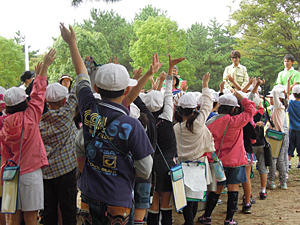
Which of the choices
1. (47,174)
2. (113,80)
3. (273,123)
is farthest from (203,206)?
(113,80)

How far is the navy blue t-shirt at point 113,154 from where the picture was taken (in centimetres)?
236

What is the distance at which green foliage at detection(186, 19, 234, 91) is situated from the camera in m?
45.1

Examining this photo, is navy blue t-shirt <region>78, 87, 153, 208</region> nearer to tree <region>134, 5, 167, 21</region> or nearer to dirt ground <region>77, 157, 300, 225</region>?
dirt ground <region>77, 157, 300, 225</region>

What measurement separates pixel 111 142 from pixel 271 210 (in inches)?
191

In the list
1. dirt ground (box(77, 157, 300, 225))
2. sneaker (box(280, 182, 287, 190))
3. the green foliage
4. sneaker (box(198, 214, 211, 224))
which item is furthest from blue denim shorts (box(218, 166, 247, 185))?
the green foliage

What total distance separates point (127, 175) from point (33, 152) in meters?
1.71

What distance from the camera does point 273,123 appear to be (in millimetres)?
7535

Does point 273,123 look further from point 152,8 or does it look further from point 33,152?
point 152,8

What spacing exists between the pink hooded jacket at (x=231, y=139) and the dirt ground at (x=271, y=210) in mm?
1168

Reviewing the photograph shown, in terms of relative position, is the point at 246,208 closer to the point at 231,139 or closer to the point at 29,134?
the point at 231,139

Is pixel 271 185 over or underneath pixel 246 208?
over

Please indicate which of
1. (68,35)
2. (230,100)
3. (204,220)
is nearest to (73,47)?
(68,35)

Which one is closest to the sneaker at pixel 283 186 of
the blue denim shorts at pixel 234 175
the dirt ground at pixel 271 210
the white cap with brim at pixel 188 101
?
the dirt ground at pixel 271 210

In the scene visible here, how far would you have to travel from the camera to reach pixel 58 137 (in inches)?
158
